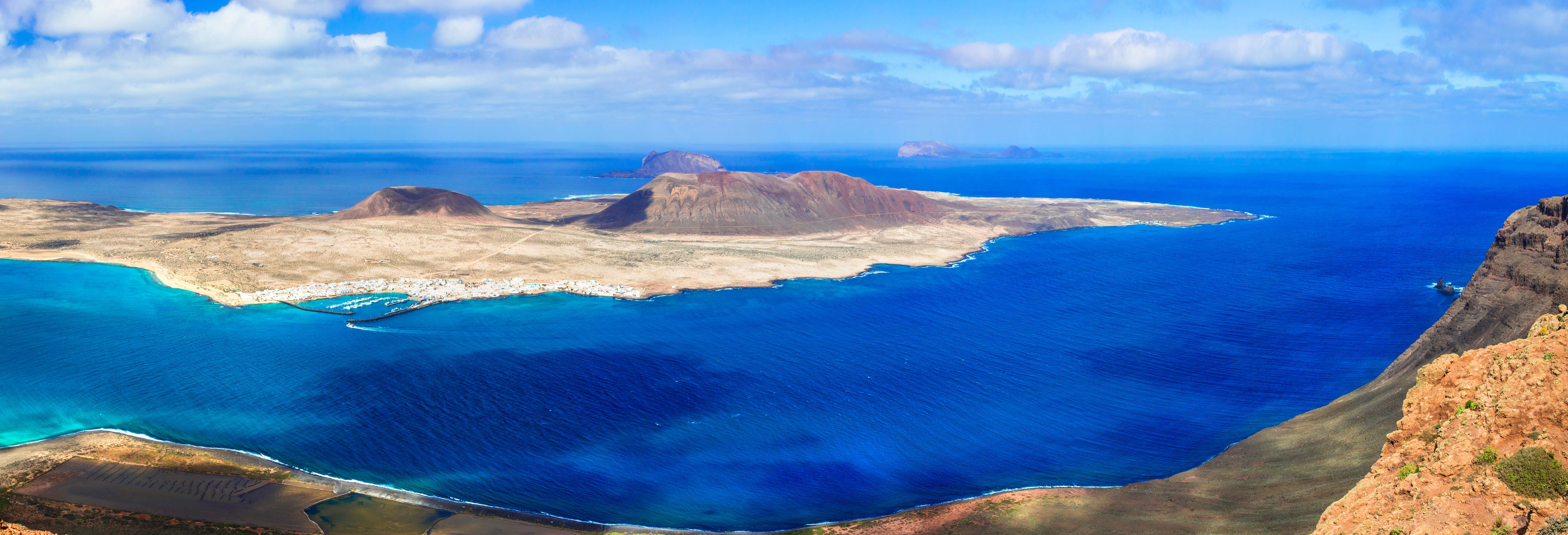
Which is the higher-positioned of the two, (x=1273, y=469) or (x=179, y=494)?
(x=1273, y=469)

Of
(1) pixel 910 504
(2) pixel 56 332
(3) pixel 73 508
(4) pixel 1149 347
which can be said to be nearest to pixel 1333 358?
(4) pixel 1149 347

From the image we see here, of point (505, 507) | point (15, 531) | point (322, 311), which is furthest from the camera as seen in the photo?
point (322, 311)

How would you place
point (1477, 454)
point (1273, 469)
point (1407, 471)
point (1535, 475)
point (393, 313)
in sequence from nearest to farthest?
point (1535, 475)
point (1477, 454)
point (1407, 471)
point (1273, 469)
point (393, 313)

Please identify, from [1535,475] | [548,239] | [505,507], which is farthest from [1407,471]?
[548,239]

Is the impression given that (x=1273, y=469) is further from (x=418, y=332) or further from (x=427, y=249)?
(x=427, y=249)

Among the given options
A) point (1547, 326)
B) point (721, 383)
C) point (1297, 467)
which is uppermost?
point (1547, 326)

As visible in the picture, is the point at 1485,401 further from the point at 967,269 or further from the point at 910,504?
the point at 967,269
